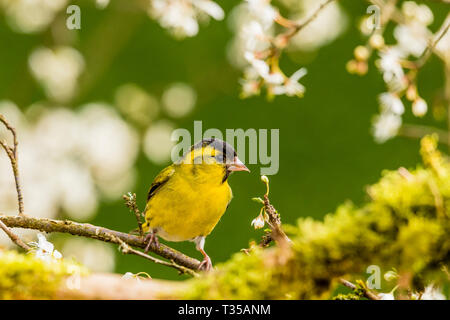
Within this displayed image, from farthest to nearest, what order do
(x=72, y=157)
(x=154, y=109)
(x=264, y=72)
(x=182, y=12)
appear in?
(x=154, y=109)
(x=72, y=157)
(x=182, y=12)
(x=264, y=72)

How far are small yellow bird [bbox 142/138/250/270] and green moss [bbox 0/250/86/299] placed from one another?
1.94 m

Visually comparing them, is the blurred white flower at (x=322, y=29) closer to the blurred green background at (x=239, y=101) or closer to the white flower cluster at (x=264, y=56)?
the blurred green background at (x=239, y=101)

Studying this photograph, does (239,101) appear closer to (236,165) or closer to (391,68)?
(236,165)

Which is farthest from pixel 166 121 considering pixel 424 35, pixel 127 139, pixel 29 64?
pixel 424 35

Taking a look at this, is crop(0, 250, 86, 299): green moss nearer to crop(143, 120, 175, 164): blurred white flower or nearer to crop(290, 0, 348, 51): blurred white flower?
crop(143, 120, 175, 164): blurred white flower

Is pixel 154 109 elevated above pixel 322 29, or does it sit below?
below

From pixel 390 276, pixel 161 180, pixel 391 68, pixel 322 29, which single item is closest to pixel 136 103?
pixel 322 29

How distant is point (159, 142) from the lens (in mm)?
8023

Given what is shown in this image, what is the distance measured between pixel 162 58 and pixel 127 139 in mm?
1288

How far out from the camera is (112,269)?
684cm

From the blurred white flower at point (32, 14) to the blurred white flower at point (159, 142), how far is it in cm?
185

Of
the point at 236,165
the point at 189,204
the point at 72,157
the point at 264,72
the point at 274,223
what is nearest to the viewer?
the point at 274,223

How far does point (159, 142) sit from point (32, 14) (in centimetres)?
228
